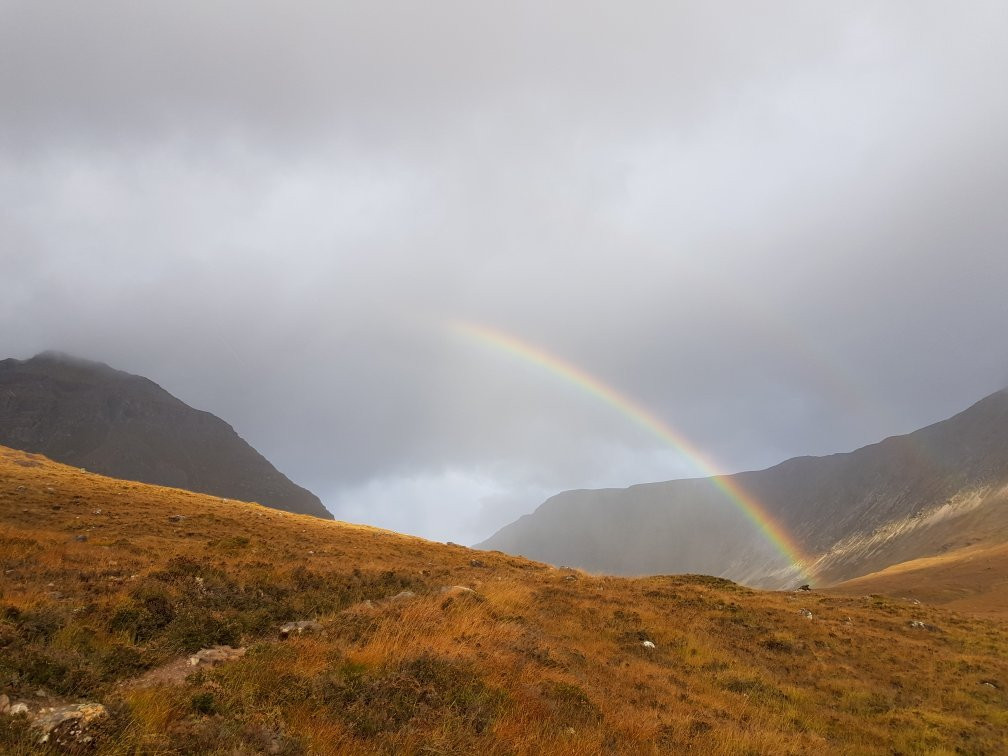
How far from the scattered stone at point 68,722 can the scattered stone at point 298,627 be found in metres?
4.72

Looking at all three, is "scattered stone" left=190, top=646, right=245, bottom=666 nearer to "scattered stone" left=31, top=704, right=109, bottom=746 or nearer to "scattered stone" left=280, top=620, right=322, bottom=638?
"scattered stone" left=280, top=620, right=322, bottom=638

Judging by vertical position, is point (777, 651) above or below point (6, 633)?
below

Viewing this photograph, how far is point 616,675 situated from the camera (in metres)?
12.7

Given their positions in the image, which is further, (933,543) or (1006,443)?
(1006,443)

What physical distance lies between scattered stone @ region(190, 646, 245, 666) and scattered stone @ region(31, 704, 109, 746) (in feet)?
9.27

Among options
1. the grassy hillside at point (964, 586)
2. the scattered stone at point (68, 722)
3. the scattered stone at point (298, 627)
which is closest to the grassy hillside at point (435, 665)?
the scattered stone at point (68, 722)

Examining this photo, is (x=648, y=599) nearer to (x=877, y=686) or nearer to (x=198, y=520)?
(x=877, y=686)

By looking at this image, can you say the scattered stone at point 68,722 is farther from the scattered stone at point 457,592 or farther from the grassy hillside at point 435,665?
the scattered stone at point 457,592

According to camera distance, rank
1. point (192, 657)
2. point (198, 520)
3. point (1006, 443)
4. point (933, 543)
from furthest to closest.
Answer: point (1006, 443), point (933, 543), point (198, 520), point (192, 657)

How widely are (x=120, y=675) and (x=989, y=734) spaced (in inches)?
757

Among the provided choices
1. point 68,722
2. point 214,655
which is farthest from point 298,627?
point 68,722

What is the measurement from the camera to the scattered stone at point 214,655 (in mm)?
8625

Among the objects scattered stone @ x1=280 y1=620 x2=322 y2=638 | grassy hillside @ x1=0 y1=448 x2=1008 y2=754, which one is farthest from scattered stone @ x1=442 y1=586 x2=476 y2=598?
scattered stone @ x1=280 y1=620 x2=322 y2=638

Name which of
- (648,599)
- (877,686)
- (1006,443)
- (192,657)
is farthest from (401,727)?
(1006,443)
